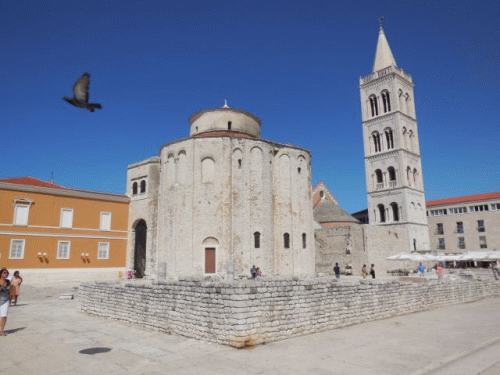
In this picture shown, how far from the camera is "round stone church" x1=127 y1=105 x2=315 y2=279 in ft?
86.9

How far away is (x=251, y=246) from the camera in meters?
26.7

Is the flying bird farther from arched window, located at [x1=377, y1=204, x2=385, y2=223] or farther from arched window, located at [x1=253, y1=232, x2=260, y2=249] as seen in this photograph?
arched window, located at [x1=377, y1=204, x2=385, y2=223]

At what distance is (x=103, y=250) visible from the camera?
100 ft

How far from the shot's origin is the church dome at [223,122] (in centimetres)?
3131

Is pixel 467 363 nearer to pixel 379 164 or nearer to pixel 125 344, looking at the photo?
pixel 125 344

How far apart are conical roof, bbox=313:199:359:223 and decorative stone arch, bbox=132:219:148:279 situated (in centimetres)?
2134

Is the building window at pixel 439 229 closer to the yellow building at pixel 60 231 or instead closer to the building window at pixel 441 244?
the building window at pixel 441 244

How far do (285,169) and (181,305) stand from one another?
21479mm

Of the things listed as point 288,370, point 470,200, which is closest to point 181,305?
point 288,370

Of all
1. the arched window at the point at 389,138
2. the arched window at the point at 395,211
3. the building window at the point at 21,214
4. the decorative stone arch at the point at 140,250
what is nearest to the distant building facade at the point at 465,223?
the arched window at the point at 395,211

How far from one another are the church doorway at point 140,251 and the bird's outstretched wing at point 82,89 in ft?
87.9

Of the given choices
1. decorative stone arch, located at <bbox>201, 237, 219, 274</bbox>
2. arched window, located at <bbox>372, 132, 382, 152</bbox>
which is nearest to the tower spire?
arched window, located at <bbox>372, 132, 382, 152</bbox>

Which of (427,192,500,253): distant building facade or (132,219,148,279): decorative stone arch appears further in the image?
(427,192,500,253): distant building facade

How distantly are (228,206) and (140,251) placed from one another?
12.0 meters
